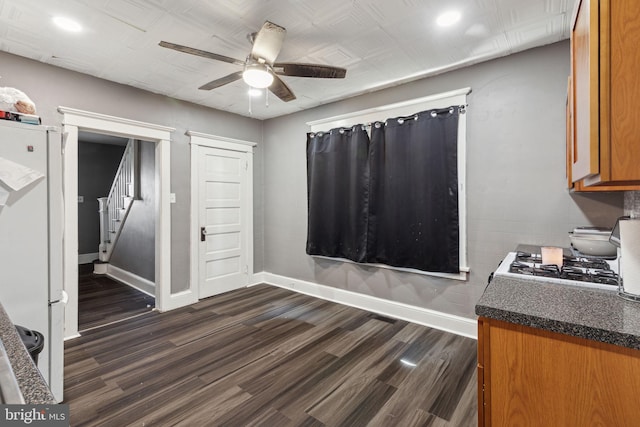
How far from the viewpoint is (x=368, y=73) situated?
3.04 m

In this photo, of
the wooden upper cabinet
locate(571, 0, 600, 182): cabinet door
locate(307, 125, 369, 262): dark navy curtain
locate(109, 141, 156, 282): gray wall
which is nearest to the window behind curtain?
locate(307, 125, 369, 262): dark navy curtain

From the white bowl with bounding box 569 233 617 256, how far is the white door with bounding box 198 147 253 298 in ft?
12.9

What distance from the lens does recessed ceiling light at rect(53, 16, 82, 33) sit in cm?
214

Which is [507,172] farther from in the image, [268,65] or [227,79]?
[227,79]

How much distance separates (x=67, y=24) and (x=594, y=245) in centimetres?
406

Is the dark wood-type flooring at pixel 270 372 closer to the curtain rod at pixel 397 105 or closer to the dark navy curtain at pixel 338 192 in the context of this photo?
the dark navy curtain at pixel 338 192

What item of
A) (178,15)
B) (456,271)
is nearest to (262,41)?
(178,15)

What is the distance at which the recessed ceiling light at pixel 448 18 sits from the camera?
2072 millimetres

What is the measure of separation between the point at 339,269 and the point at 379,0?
2953mm

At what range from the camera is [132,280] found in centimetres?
475

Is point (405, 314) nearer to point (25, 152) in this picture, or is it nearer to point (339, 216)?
point (339, 216)

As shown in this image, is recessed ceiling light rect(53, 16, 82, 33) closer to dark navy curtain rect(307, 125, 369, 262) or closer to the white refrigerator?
the white refrigerator

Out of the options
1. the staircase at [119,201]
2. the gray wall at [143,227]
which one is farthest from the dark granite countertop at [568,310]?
the staircase at [119,201]

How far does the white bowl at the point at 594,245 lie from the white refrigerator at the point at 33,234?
345cm
